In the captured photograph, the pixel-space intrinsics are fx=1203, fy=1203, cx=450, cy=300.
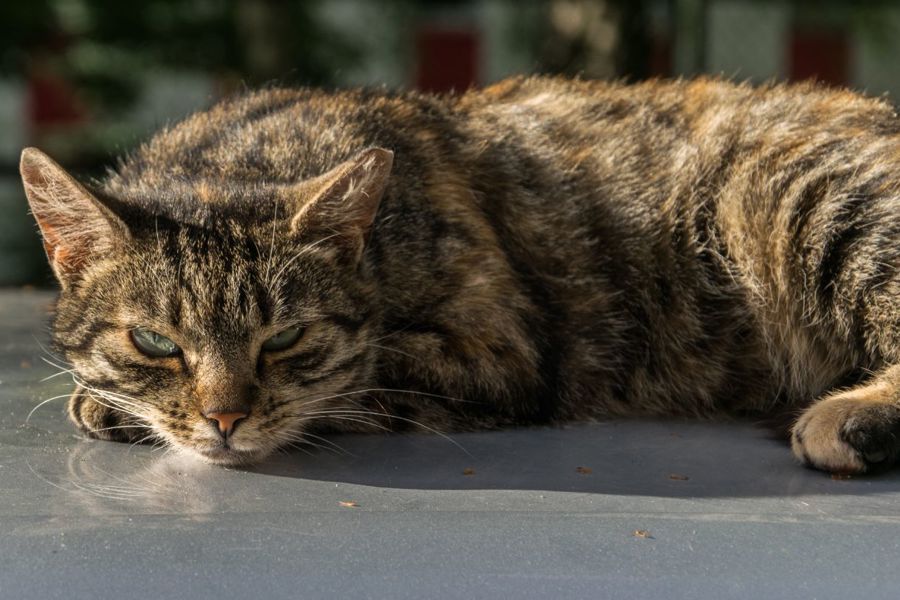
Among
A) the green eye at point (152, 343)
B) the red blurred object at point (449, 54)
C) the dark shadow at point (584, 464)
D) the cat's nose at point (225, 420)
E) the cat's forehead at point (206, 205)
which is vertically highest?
the red blurred object at point (449, 54)

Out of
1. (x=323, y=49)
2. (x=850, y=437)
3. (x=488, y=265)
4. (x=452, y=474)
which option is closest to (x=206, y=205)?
(x=488, y=265)

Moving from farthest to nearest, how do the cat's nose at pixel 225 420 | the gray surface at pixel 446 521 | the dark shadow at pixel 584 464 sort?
the cat's nose at pixel 225 420
the dark shadow at pixel 584 464
the gray surface at pixel 446 521

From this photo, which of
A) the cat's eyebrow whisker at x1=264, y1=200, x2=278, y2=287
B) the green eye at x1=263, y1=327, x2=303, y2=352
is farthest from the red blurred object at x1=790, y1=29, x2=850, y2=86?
the green eye at x1=263, y1=327, x2=303, y2=352

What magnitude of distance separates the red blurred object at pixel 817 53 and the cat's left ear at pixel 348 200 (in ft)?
44.4

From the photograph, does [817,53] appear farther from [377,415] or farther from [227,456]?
[227,456]

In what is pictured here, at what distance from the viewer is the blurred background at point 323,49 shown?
7949 millimetres

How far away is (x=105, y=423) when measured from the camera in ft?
8.75

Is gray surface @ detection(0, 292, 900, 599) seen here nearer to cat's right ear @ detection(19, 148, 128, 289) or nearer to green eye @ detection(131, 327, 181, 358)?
green eye @ detection(131, 327, 181, 358)

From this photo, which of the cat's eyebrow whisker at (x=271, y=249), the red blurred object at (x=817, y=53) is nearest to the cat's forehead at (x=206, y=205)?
the cat's eyebrow whisker at (x=271, y=249)

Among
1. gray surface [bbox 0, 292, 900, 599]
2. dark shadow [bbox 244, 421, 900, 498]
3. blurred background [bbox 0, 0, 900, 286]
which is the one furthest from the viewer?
blurred background [bbox 0, 0, 900, 286]

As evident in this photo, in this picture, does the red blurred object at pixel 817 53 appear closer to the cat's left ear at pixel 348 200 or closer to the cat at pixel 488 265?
the cat at pixel 488 265

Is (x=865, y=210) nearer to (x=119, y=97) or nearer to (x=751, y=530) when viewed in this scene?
(x=751, y=530)

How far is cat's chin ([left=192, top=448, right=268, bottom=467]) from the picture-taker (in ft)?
8.11

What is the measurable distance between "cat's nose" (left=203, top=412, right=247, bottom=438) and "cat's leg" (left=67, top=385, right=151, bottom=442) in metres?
0.25
